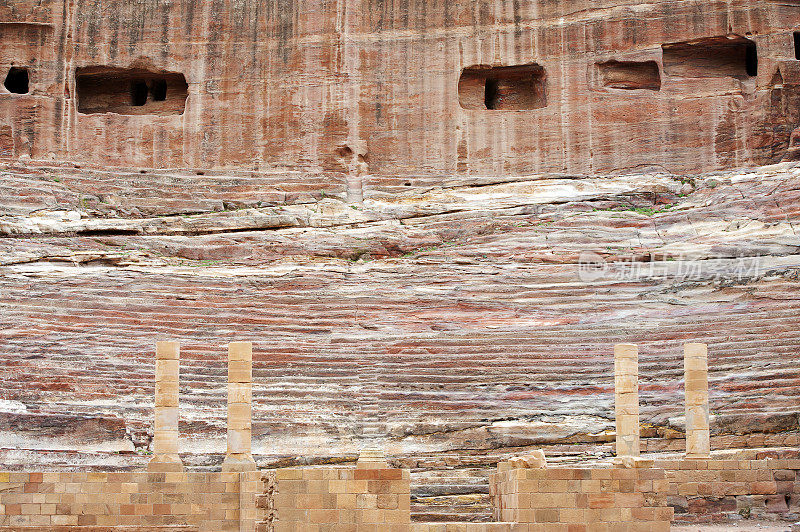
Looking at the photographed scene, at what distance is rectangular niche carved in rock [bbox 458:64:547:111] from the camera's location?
29.0 m

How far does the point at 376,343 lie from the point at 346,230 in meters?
4.92

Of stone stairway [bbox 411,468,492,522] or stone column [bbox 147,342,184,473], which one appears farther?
stone stairway [bbox 411,468,492,522]

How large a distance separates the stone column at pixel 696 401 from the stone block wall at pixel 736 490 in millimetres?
392

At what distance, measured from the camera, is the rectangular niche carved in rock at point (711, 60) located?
28.3m

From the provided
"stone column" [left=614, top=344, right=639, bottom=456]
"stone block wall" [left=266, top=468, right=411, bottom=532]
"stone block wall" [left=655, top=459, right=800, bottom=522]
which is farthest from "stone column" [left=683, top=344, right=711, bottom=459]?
"stone block wall" [left=266, top=468, right=411, bottom=532]

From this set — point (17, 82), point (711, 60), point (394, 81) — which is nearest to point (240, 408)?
point (394, 81)

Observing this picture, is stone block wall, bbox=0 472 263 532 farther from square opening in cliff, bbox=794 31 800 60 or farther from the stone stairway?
square opening in cliff, bbox=794 31 800 60

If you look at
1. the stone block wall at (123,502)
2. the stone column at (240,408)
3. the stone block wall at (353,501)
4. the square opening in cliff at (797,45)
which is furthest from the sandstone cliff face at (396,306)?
the stone block wall at (353,501)

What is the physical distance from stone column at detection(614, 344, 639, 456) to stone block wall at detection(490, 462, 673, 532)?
247 cm

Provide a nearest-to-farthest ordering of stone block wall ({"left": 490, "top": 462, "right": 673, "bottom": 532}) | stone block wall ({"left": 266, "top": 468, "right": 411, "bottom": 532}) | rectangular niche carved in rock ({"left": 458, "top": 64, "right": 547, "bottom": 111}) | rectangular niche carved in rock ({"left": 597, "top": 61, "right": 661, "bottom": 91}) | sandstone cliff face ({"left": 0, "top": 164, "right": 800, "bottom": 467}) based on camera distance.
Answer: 1. stone block wall ({"left": 266, "top": 468, "right": 411, "bottom": 532})
2. stone block wall ({"left": 490, "top": 462, "right": 673, "bottom": 532})
3. sandstone cliff face ({"left": 0, "top": 164, "right": 800, "bottom": 467})
4. rectangular niche carved in rock ({"left": 597, "top": 61, "right": 661, "bottom": 91})
5. rectangular niche carved in rock ({"left": 458, "top": 64, "right": 547, "bottom": 111})

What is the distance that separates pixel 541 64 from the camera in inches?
1126

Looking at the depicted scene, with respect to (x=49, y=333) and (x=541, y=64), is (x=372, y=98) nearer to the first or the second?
(x=541, y=64)

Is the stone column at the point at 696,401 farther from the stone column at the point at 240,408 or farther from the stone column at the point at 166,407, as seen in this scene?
the stone column at the point at 166,407

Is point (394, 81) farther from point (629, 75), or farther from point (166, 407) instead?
point (166, 407)
